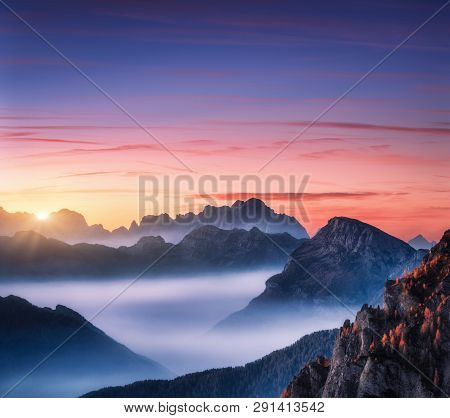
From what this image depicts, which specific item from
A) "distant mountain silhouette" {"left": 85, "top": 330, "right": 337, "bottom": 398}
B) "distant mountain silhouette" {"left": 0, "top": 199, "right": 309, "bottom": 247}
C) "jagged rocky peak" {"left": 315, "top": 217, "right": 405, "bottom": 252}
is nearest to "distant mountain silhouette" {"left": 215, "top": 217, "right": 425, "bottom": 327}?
"jagged rocky peak" {"left": 315, "top": 217, "right": 405, "bottom": 252}

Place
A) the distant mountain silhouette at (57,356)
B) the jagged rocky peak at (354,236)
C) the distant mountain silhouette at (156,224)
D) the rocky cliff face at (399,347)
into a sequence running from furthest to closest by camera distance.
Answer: the distant mountain silhouette at (57,356), the jagged rocky peak at (354,236), the distant mountain silhouette at (156,224), the rocky cliff face at (399,347)

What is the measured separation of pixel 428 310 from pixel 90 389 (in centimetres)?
2569

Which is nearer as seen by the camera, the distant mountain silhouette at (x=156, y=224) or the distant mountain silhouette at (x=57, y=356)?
the distant mountain silhouette at (x=156, y=224)

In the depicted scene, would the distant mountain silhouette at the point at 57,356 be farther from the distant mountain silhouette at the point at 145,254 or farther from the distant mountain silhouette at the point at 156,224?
the distant mountain silhouette at the point at 156,224

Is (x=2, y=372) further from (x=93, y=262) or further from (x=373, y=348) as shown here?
(x=373, y=348)

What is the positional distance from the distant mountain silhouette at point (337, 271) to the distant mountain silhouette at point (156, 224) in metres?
6.11

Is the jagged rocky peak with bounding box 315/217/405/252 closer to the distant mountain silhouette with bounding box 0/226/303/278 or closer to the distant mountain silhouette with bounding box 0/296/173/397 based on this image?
the distant mountain silhouette with bounding box 0/226/303/278

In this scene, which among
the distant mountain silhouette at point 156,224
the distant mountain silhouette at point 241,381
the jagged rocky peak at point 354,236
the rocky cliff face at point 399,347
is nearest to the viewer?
the rocky cliff face at point 399,347

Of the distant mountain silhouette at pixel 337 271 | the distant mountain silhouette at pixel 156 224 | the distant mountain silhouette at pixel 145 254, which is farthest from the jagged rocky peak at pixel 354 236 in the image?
the distant mountain silhouette at pixel 145 254

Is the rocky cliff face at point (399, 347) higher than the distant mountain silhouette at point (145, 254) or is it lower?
lower

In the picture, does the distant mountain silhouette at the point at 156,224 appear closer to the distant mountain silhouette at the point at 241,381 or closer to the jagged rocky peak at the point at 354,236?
the jagged rocky peak at the point at 354,236

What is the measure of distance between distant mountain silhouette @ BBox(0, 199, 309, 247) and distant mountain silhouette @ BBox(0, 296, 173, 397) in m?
7.48

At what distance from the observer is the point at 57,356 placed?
167 feet

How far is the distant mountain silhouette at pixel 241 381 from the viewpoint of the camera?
1540 inches
